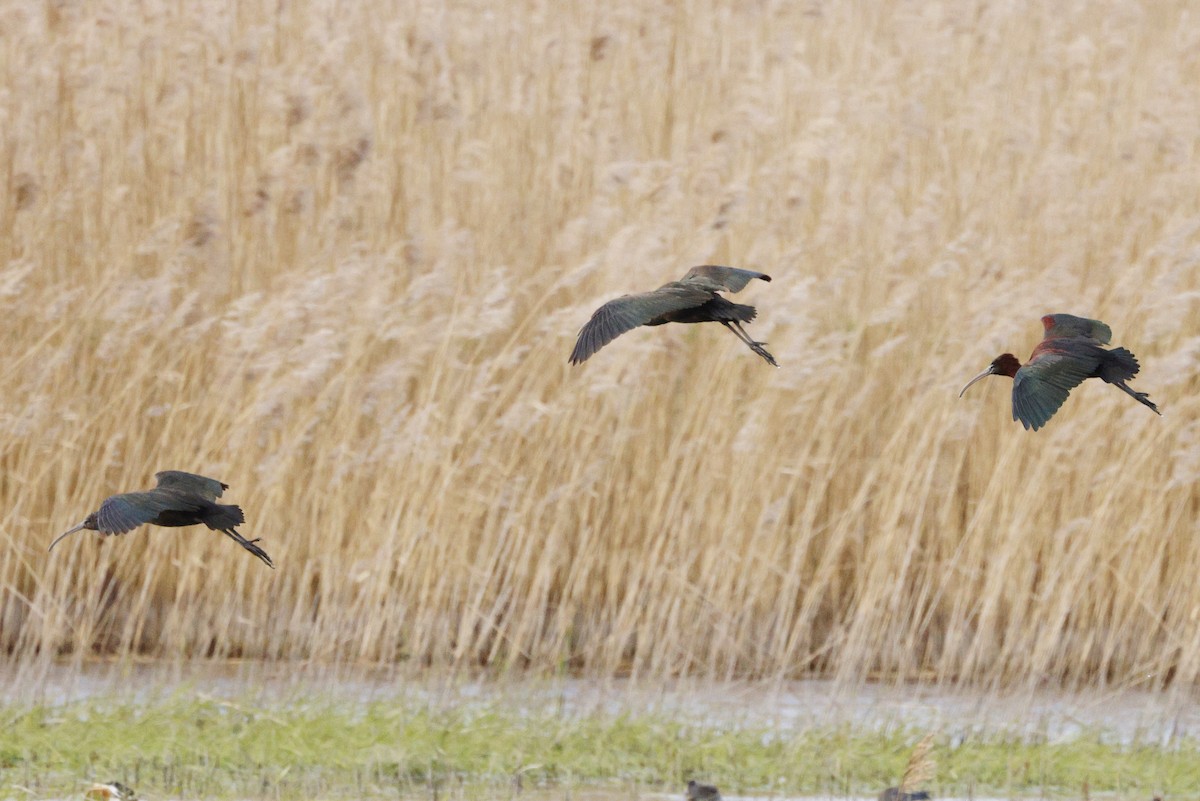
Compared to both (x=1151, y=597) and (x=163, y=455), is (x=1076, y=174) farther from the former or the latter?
(x=163, y=455)

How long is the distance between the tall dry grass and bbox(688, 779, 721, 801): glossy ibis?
2.83 ft

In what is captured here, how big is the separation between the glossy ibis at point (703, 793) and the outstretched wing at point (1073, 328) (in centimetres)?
173

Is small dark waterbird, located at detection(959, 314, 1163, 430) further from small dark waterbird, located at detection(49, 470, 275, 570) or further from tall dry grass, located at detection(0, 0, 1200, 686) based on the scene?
tall dry grass, located at detection(0, 0, 1200, 686)

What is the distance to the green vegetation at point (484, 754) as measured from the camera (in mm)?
4203

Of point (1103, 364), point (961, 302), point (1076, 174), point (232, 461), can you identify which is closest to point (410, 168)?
point (232, 461)

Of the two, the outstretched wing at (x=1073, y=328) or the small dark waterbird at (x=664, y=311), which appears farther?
the outstretched wing at (x=1073, y=328)

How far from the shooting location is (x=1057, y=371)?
227cm

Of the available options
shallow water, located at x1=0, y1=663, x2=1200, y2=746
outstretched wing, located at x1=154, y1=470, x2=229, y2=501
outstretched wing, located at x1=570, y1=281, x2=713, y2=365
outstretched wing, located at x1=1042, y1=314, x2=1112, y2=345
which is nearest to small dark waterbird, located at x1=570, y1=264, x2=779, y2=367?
outstretched wing, located at x1=570, y1=281, x2=713, y2=365

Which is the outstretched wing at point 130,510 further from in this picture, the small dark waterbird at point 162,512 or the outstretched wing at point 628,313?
the outstretched wing at point 628,313

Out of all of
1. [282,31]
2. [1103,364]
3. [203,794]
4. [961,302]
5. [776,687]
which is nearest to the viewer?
[1103,364]

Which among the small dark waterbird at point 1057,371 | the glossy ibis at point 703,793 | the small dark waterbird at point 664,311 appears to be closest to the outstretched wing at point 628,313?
the small dark waterbird at point 664,311

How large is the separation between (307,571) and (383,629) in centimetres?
38

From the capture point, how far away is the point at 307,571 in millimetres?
5070

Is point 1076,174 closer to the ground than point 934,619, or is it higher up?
higher up
